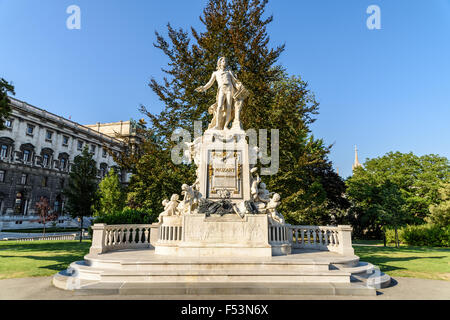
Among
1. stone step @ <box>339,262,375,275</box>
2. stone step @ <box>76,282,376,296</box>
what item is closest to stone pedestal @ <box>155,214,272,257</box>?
stone step @ <box>76,282,376,296</box>

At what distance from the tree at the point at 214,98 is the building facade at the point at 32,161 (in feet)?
87.1

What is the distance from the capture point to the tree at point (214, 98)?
18375mm

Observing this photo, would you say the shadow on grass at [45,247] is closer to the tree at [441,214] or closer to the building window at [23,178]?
the tree at [441,214]

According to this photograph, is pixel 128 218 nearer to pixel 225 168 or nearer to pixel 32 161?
pixel 225 168

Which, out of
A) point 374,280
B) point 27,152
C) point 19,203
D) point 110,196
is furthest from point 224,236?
point 27,152

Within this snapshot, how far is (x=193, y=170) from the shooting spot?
18.9 metres

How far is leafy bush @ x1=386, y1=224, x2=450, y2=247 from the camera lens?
83.6 ft

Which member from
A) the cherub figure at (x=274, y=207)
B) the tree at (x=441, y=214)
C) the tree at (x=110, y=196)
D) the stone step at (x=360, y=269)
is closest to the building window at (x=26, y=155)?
the tree at (x=110, y=196)

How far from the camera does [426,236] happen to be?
26.1 m

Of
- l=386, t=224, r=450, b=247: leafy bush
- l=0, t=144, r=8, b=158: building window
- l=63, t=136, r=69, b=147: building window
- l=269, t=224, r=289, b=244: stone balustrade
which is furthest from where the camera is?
l=63, t=136, r=69, b=147: building window

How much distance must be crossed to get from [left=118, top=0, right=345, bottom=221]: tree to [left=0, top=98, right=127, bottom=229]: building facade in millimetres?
26550

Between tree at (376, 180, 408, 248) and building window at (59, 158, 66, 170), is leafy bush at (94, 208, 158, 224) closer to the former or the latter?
tree at (376, 180, 408, 248)

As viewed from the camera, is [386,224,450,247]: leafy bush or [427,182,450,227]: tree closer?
[386,224,450,247]: leafy bush

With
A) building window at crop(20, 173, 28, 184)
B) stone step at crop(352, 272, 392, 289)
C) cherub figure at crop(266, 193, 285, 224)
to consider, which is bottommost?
stone step at crop(352, 272, 392, 289)
